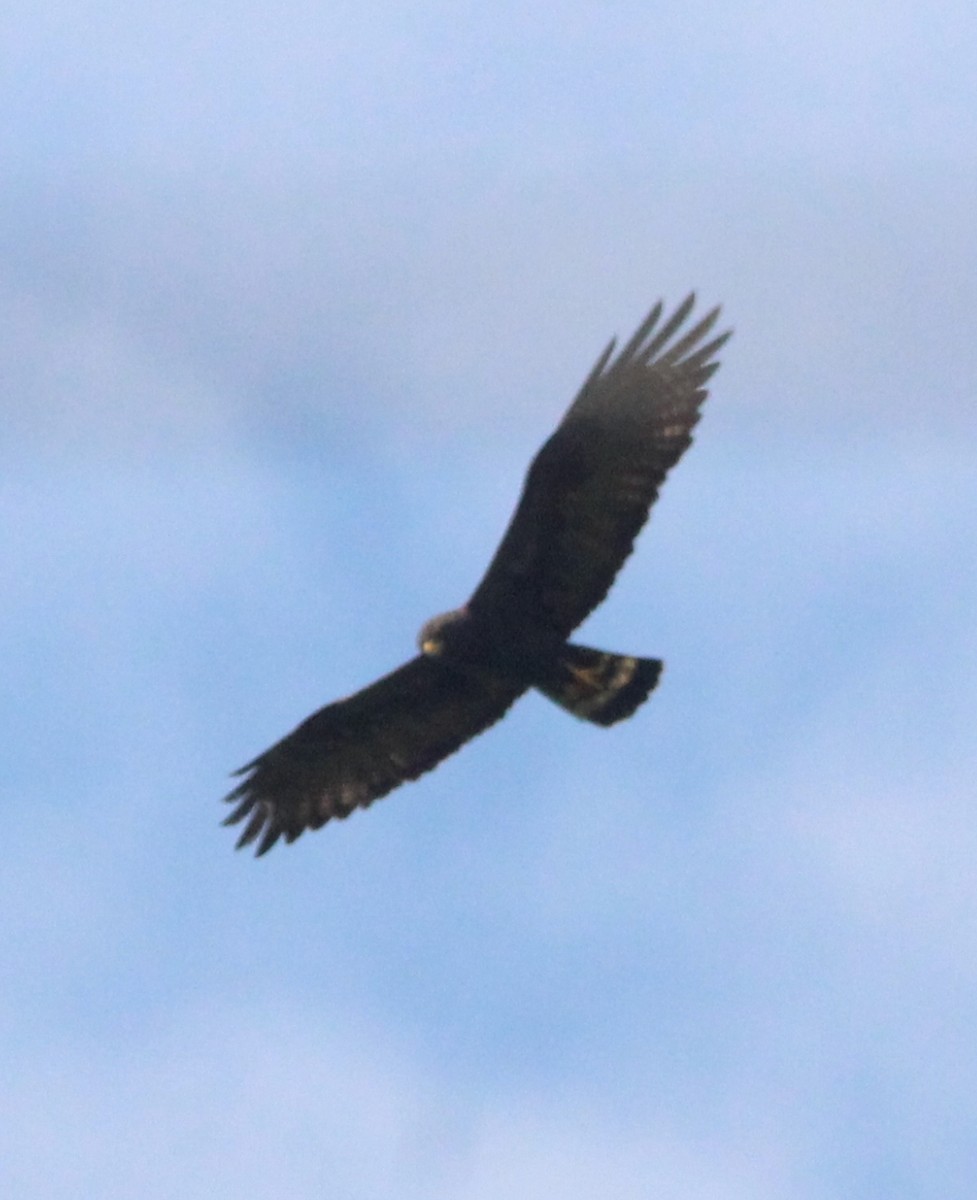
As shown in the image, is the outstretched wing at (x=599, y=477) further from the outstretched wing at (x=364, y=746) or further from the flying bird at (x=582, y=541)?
the outstretched wing at (x=364, y=746)

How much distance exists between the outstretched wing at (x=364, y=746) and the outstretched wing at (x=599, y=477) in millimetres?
1100

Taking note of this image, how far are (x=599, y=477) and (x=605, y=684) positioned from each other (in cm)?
155

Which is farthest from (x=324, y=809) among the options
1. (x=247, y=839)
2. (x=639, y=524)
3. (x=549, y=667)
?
(x=639, y=524)

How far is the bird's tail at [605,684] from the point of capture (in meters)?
17.2

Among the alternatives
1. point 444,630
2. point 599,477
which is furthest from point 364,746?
point 599,477

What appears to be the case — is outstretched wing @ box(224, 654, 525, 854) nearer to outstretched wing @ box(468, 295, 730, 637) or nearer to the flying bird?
the flying bird

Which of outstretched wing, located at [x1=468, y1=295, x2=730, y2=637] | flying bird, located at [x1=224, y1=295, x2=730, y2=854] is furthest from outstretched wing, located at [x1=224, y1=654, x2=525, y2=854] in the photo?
outstretched wing, located at [x1=468, y1=295, x2=730, y2=637]

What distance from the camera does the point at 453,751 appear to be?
18.0 m

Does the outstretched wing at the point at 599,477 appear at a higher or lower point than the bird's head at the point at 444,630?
higher

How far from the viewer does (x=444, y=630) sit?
1684 cm

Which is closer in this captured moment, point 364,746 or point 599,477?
point 599,477

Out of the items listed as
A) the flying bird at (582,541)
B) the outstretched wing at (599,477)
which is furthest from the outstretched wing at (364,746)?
the outstretched wing at (599,477)

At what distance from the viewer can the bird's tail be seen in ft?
56.5

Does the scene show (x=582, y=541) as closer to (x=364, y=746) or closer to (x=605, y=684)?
(x=605, y=684)
